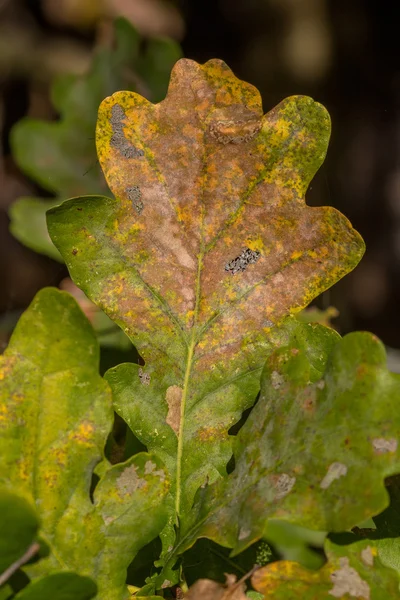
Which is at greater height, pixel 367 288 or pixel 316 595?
pixel 316 595

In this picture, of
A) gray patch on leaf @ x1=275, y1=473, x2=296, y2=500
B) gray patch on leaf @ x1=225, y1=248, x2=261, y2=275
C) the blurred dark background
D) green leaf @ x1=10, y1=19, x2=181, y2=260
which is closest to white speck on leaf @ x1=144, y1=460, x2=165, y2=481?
gray patch on leaf @ x1=275, y1=473, x2=296, y2=500

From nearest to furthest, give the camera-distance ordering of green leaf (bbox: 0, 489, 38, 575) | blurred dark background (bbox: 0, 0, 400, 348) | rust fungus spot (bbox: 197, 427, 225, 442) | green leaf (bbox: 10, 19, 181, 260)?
green leaf (bbox: 0, 489, 38, 575) → rust fungus spot (bbox: 197, 427, 225, 442) → green leaf (bbox: 10, 19, 181, 260) → blurred dark background (bbox: 0, 0, 400, 348)

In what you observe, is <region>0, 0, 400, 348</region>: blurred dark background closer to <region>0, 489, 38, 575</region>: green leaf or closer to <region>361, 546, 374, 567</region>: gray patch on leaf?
<region>361, 546, 374, 567</region>: gray patch on leaf

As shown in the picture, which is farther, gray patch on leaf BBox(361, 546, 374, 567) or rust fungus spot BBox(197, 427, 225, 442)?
rust fungus spot BBox(197, 427, 225, 442)

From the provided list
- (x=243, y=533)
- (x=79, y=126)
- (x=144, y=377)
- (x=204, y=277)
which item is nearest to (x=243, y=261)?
(x=204, y=277)

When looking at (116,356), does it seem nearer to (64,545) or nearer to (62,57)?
(64,545)

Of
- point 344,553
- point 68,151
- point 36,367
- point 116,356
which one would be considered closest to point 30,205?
point 68,151

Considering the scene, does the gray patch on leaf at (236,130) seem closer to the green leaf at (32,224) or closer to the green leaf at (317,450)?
the green leaf at (317,450)

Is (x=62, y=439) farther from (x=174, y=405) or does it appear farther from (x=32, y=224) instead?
(x=32, y=224)
